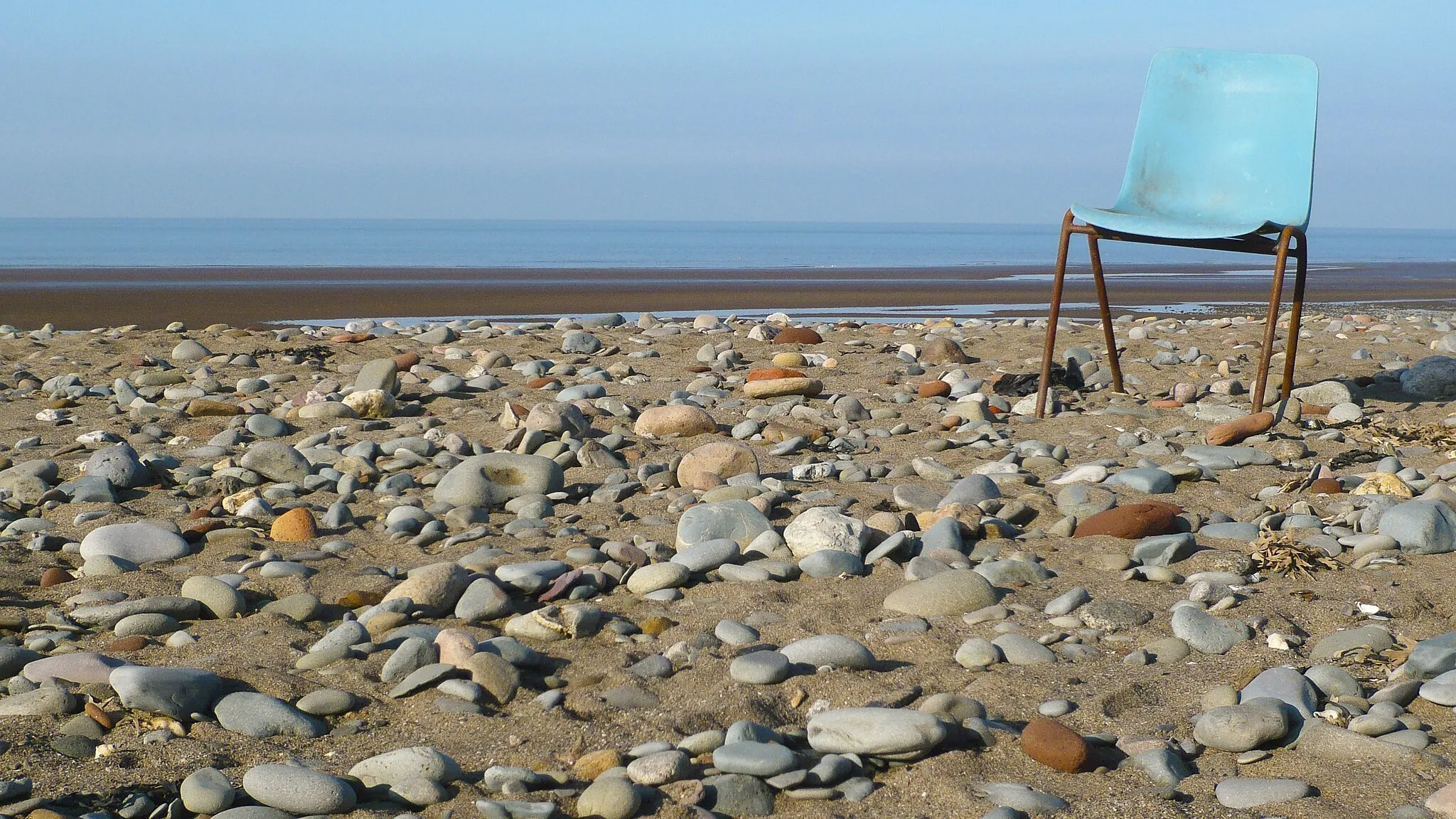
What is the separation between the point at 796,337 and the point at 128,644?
4662 millimetres

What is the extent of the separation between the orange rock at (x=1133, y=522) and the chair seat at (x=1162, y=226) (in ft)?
4.59

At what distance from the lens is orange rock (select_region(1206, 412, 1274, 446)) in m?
3.82

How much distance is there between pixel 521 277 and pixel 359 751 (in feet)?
59.6

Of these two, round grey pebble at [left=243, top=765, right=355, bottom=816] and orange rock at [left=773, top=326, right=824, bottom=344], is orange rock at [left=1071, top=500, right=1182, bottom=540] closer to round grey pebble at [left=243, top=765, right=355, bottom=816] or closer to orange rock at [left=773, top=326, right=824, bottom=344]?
round grey pebble at [left=243, top=765, right=355, bottom=816]

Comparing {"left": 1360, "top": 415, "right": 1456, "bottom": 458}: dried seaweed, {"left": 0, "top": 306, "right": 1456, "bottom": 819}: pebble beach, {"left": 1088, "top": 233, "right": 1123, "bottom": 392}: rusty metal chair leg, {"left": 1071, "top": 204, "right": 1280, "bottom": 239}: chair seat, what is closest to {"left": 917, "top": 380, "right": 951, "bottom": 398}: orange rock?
{"left": 0, "top": 306, "right": 1456, "bottom": 819}: pebble beach

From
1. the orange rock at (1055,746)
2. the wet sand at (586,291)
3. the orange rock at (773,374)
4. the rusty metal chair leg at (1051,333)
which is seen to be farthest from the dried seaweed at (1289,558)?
the wet sand at (586,291)

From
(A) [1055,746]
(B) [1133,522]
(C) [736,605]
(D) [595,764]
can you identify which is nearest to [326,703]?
(D) [595,764]

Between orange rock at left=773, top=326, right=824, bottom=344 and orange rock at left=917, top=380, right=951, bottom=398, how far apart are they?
160cm

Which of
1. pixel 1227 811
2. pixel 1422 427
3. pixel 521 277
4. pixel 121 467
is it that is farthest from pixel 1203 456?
pixel 521 277

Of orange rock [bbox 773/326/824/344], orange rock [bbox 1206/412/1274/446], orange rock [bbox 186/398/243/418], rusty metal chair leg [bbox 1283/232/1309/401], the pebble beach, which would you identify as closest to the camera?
the pebble beach

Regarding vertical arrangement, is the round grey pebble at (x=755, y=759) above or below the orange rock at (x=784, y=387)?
below

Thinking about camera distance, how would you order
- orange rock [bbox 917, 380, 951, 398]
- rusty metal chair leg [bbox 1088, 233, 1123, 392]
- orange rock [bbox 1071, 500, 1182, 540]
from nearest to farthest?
orange rock [bbox 1071, 500, 1182, 540] → rusty metal chair leg [bbox 1088, 233, 1123, 392] → orange rock [bbox 917, 380, 951, 398]

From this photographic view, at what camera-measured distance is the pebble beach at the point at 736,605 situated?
165 cm

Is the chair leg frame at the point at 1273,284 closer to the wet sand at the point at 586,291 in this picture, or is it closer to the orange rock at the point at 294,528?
the orange rock at the point at 294,528
